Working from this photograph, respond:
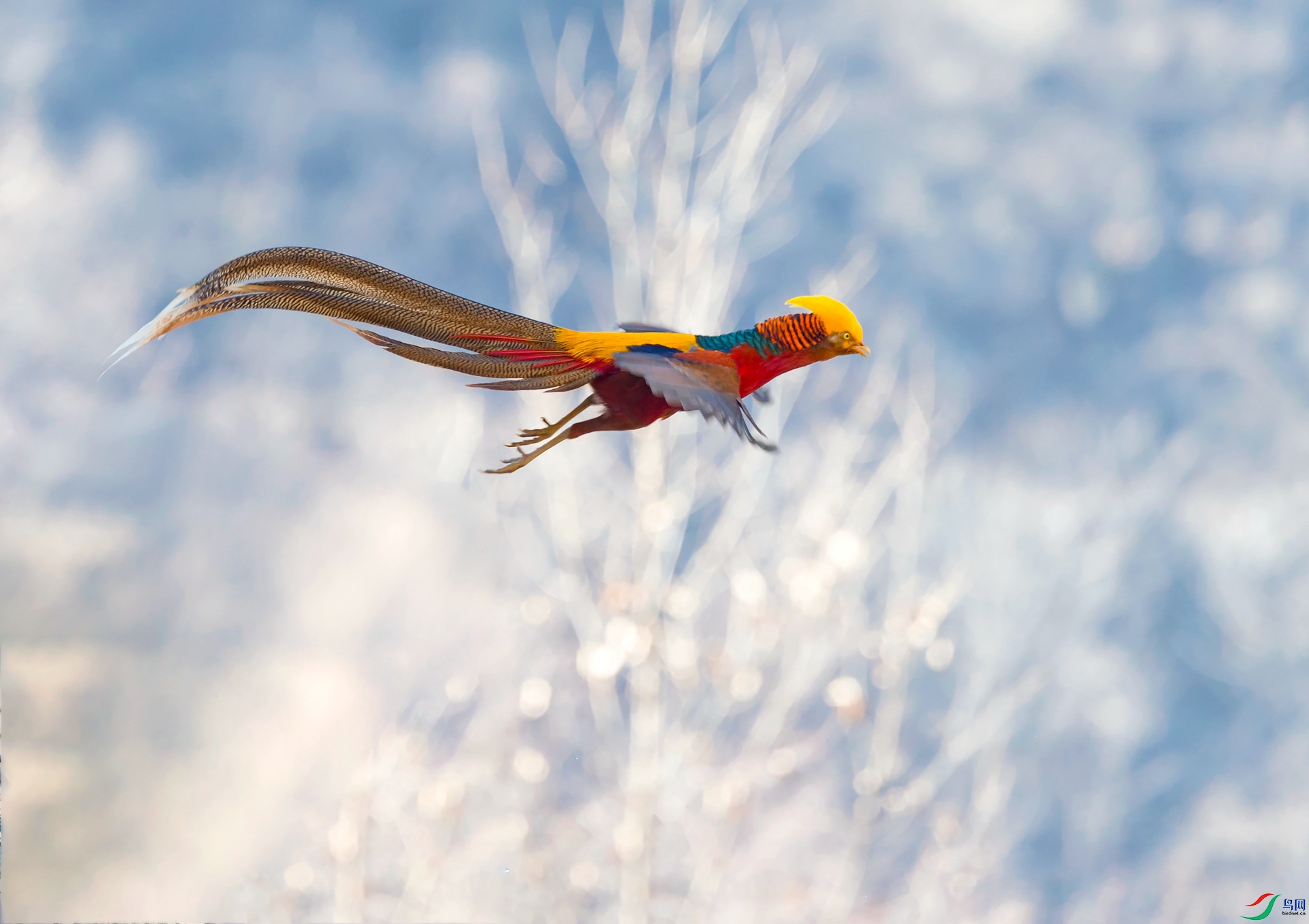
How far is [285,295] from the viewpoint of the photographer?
1.40 meters

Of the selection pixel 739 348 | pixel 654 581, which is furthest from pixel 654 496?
pixel 739 348

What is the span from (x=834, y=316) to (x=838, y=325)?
0.05 feet

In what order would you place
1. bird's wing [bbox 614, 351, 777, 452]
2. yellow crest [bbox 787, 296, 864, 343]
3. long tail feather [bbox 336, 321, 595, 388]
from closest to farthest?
bird's wing [bbox 614, 351, 777, 452] < long tail feather [bbox 336, 321, 595, 388] < yellow crest [bbox 787, 296, 864, 343]

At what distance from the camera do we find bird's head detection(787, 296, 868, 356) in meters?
1.54

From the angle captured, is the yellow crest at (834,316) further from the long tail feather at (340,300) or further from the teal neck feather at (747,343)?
the long tail feather at (340,300)

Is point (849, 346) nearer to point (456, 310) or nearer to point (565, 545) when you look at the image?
point (456, 310)

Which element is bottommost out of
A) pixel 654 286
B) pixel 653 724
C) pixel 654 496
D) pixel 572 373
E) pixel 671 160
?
pixel 572 373

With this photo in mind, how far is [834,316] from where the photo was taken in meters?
1.55

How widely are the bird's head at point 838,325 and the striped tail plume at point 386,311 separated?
38cm

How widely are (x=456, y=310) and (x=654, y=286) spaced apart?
3.85 meters

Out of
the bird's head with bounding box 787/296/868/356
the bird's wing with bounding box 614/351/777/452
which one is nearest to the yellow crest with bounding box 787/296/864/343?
the bird's head with bounding box 787/296/868/356

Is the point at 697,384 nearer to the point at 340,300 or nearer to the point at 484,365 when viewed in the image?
the point at 484,365

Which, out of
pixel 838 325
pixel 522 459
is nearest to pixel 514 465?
pixel 522 459

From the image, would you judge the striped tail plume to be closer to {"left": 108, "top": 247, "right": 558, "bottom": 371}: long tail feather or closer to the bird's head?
{"left": 108, "top": 247, "right": 558, "bottom": 371}: long tail feather
